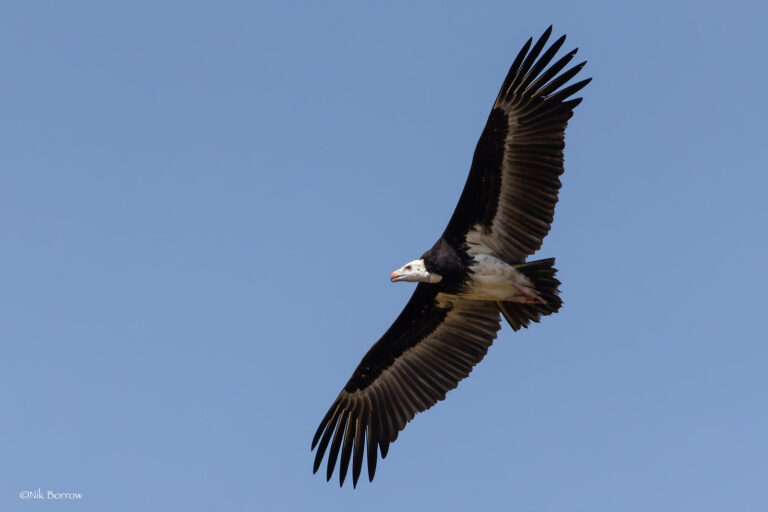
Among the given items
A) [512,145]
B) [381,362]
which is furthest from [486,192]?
[381,362]

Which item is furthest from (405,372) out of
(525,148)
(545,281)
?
(525,148)

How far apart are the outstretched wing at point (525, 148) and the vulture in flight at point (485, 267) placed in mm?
14

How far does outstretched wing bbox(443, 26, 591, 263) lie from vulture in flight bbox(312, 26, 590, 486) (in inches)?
0.5

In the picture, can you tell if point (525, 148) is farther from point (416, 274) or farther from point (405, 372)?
point (405, 372)

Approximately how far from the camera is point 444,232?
659 inches

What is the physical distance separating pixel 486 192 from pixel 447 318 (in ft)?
7.97

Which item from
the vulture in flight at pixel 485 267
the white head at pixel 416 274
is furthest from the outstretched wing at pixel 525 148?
the white head at pixel 416 274

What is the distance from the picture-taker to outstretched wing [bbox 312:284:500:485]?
58.4 feet

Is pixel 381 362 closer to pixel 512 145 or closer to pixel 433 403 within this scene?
pixel 433 403

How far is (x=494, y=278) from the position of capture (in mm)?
16469

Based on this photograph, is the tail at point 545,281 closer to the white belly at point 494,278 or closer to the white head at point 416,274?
the white belly at point 494,278

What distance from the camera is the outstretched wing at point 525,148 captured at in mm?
16094

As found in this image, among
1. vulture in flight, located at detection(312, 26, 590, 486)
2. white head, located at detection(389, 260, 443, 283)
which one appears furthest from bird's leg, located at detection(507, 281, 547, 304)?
white head, located at detection(389, 260, 443, 283)

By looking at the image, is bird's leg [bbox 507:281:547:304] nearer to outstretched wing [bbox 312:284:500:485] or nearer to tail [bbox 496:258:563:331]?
tail [bbox 496:258:563:331]
